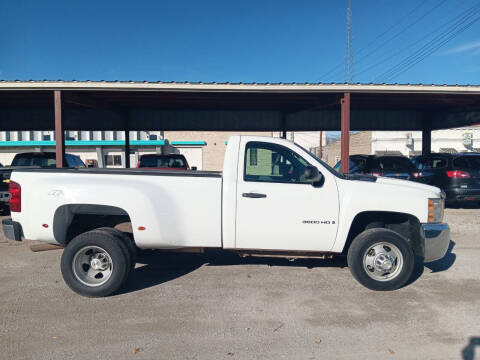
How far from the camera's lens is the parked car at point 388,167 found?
37.5 feet

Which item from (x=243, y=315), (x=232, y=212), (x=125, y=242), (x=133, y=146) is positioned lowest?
(x=243, y=315)

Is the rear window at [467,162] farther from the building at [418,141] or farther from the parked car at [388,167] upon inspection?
the building at [418,141]

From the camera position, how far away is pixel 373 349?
3.30m

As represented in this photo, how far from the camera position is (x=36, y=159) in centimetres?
1091

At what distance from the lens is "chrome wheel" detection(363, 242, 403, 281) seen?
15.3 ft

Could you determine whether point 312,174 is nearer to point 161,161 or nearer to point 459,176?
point 459,176

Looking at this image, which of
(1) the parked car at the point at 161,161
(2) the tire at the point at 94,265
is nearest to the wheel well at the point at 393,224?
(2) the tire at the point at 94,265

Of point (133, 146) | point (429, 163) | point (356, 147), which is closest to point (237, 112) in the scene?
point (429, 163)

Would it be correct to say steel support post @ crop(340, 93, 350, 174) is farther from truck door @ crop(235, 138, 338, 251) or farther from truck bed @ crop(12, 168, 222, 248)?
truck bed @ crop(12, 168, 222, 248)

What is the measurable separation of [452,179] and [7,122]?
59.2 feet

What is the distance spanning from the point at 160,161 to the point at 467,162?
9.64m

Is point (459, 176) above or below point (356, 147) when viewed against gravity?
below

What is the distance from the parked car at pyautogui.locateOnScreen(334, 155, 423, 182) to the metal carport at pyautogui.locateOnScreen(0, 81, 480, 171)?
1.43 metres

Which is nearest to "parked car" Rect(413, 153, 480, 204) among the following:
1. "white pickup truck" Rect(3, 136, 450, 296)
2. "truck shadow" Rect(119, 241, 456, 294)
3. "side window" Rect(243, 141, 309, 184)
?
"truck shadow" Rect(119, 241, 456, 294)
